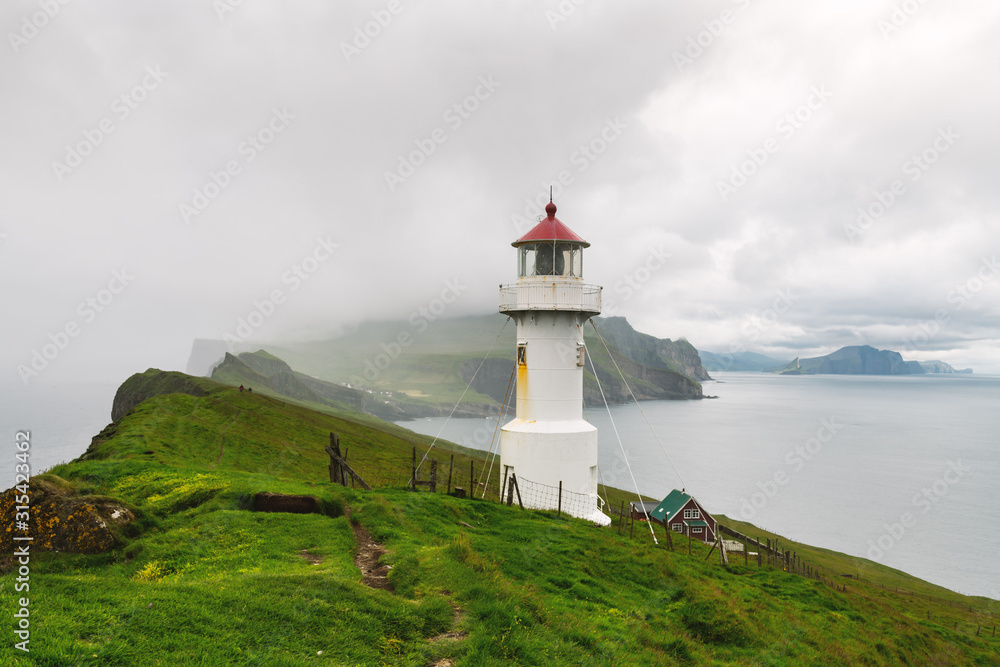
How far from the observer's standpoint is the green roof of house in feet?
182

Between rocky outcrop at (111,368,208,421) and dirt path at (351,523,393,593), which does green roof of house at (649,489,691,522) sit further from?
rocky outcrop at (111,368,208,421)

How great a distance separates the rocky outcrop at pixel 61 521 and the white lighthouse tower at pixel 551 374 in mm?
13691

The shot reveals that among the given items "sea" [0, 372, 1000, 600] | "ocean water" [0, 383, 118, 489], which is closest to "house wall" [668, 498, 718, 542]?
"sea" [0, 372, 1000, 600]

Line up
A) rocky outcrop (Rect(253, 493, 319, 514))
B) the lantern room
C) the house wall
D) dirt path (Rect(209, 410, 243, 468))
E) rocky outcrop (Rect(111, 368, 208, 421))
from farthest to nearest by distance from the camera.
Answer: rocky outcrop (Rect(111, 368, 208, 421)), the house wall, dirt path (Rect(209, 410, 243, 468)), the lantern room, rocky outcrop (Rect(253, 493, 319, 514))

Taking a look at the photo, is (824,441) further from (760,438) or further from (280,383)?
(280,383)

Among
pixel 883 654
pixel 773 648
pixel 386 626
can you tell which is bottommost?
pixel 883 654

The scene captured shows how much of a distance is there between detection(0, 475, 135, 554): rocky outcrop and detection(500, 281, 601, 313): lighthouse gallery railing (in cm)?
1439

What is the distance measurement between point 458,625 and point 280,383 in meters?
180

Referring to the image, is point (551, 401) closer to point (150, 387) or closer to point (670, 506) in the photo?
point (670, 506)

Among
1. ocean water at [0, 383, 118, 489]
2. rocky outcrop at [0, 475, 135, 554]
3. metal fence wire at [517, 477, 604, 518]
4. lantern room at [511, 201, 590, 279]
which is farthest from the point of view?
ocean water at [0, 383, 118, 489]

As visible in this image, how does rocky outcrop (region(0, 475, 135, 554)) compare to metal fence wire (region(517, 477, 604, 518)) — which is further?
metal fence wire (region(517, 477, 604, 518))

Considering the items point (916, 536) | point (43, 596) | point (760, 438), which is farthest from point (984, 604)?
point (760, 438)

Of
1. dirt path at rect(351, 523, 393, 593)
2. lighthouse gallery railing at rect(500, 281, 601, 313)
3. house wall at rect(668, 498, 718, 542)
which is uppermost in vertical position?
lighthouse gallery railing at rect(500, 281, 601, 313)

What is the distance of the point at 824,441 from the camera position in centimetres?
14200
